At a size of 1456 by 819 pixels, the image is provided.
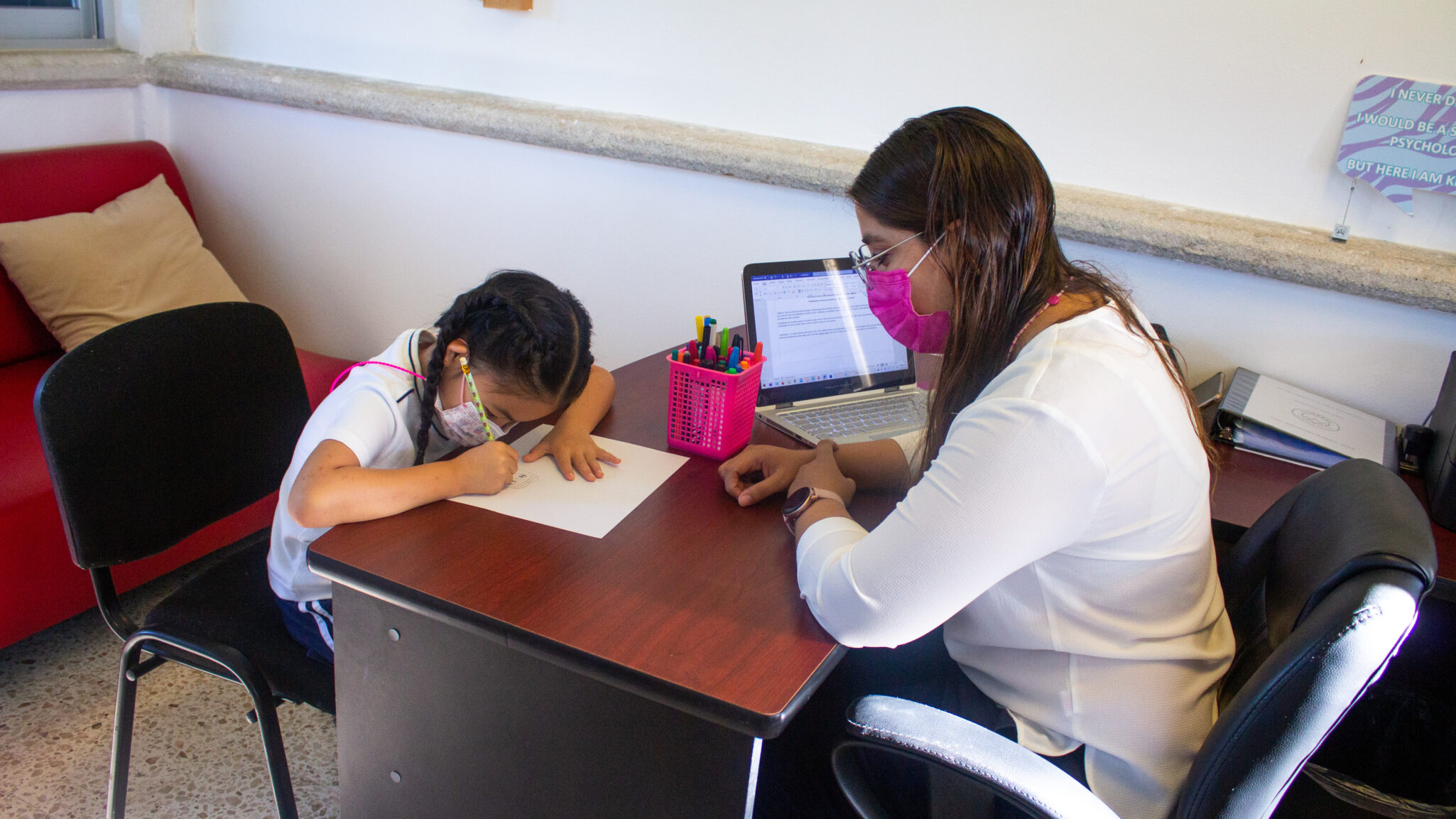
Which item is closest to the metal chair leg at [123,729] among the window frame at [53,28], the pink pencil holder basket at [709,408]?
the pink pencil holder basket at [709,408]

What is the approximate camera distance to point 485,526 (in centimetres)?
114

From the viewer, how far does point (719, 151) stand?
212 cm

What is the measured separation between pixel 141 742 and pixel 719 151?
5.40 ft

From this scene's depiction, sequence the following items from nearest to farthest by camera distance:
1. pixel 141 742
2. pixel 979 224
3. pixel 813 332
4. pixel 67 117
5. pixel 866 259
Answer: pixel 979 224 → pixel 866 259 → pixel 813 332 → pixel 141 742 → pixel 67 117

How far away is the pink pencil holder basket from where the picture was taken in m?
1.35

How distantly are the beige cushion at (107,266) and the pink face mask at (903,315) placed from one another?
1798 millimetres

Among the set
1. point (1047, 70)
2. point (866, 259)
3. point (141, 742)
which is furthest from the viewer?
point (1047, 70)

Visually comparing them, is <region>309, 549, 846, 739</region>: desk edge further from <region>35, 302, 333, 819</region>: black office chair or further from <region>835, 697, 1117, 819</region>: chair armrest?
<region>35, 302, 333, 819</region>: black office chair

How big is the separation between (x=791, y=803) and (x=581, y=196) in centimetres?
159

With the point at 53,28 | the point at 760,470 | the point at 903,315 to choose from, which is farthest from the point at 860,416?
the point at 53,28

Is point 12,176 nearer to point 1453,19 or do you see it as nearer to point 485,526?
point 485,526

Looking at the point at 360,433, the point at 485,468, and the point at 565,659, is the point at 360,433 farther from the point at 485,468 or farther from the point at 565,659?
the point at 565,659

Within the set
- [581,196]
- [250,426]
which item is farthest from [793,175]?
[250,426]

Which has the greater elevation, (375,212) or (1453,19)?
(1453,19)
